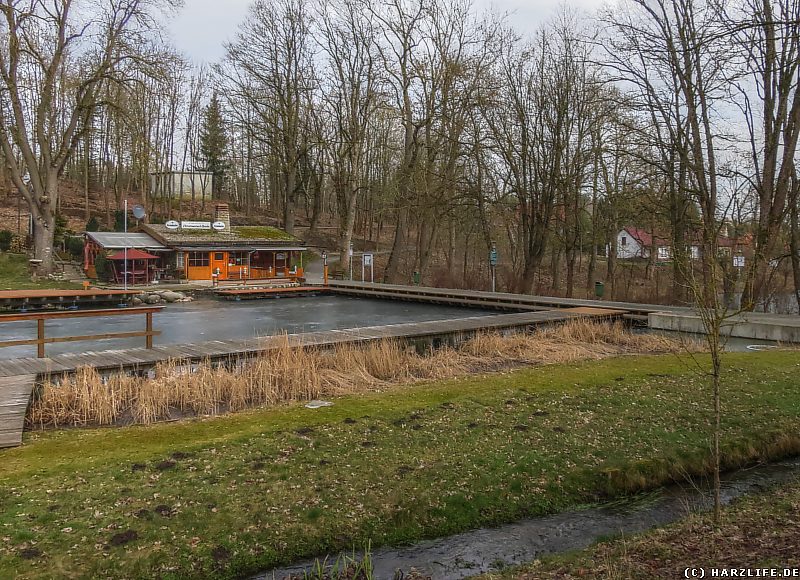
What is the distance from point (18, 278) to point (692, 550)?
1103 inches

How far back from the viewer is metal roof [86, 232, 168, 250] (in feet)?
96.4

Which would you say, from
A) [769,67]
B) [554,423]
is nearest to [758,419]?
[554,423]

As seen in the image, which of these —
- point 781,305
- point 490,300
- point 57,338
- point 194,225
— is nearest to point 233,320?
point 57,338

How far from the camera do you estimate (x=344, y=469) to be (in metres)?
5.55

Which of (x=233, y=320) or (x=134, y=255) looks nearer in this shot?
(x=233, y=320)

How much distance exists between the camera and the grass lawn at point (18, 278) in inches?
939

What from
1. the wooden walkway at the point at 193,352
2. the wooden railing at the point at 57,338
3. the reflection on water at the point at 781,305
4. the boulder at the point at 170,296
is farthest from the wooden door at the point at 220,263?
the reflection on water at the point at 781,305

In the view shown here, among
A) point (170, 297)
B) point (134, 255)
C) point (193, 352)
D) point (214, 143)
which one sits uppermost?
point (214, 143)

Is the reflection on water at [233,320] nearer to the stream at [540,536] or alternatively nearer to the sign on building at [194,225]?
the stream at [540,536]

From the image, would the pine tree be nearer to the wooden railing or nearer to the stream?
the wooden railing

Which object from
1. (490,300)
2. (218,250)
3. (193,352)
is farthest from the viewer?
(218,250)

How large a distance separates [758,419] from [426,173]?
68.4 feet

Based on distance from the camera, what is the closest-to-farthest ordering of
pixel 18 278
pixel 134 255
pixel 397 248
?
pixel 18 278, pixel 134 255, pixel 397 248

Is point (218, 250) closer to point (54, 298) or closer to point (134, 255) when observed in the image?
point (134, 255)
